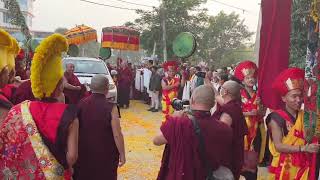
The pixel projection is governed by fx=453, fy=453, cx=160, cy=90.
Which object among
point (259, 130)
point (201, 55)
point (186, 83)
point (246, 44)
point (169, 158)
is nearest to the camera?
point (169, 158)

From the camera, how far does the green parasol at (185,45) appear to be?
9.87 meters

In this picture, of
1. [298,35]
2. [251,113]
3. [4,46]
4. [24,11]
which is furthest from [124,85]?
[24,11]

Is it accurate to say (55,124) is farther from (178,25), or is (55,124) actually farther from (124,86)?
(178,25)

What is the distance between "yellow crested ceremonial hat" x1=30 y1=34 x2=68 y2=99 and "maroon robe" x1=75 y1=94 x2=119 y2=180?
1.30 metres

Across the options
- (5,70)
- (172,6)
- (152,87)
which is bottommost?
(152,87)

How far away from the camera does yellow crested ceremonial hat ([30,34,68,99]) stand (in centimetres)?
338

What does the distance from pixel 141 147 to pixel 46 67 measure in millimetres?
6439

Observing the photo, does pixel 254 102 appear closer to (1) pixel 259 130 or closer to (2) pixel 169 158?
(1) pixel 259 130

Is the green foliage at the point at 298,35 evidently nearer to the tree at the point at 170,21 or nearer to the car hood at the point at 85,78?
the car hood at the point at 85,78

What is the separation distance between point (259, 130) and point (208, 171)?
3.06 meters

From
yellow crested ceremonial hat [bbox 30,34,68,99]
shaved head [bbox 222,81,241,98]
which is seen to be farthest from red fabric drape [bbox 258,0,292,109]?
yellow crested ceremonial hat [bbox 30,34,68,99]

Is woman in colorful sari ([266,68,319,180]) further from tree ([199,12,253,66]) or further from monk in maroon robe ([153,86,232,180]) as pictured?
tree ([199,12,253,66])

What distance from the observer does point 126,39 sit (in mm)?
22672

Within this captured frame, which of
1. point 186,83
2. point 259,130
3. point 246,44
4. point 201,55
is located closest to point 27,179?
point 259,130
